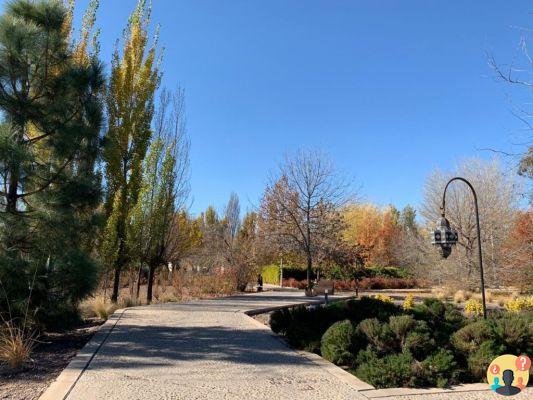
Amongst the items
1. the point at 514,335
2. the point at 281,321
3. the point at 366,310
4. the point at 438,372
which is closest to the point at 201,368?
the point at 438,372

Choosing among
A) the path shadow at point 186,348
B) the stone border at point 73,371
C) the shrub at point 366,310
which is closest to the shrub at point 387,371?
the path shadow at point 186,348

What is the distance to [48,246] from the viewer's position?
886 cm

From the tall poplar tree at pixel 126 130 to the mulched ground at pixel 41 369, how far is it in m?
6.95

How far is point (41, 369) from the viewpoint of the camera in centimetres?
637

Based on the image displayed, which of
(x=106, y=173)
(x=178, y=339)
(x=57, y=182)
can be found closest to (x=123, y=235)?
(x=106, y=173)

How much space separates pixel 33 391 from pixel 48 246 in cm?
411

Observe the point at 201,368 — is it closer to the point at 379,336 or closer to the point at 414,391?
the point at 379,336

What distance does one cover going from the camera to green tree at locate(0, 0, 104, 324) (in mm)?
8445

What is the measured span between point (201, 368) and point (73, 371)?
5.55 ft

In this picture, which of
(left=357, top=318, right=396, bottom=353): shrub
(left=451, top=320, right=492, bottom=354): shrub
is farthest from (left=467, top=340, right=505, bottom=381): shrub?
→ (left=357, top=318, right=396, bottom=353): shrub

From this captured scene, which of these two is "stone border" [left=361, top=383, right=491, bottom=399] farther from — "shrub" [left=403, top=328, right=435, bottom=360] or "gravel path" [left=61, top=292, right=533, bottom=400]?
"shrub" [left=403, top=328, right=435, bottom=360]

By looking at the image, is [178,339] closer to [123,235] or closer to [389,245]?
[123,235]

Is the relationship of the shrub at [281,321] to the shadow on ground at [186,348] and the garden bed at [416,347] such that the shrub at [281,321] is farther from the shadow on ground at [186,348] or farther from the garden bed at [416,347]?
the garden bed at [416,347]

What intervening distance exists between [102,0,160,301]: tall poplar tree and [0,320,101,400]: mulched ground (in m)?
6.95
